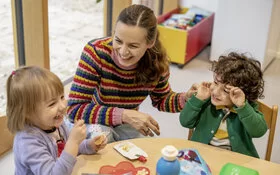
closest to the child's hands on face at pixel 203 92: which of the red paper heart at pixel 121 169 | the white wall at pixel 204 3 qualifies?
the red paper heart at pixel 121 169

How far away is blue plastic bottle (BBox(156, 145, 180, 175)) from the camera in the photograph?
3.84 ft

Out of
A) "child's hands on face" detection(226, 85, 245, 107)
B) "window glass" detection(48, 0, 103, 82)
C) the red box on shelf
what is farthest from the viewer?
the red box on shelf

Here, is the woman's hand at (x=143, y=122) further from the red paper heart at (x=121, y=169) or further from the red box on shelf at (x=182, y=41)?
the red box on shelf at (x=182, y=41)

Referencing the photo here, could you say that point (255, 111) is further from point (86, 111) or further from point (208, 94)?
point (86, 111)

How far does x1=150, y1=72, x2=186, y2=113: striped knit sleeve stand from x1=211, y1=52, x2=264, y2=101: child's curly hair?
28 cm

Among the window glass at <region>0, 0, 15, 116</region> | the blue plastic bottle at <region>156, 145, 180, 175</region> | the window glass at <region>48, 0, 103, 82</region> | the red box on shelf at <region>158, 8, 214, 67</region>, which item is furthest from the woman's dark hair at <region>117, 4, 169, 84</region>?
the red box on shelf at <region>158, 8, 214, 67</region>

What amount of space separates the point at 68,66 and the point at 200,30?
48.2 inches

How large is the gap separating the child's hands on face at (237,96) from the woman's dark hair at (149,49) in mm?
389

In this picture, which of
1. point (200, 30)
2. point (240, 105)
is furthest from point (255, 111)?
point (200, 30)

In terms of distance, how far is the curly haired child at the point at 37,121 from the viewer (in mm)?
1259

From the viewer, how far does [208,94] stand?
1.58 m

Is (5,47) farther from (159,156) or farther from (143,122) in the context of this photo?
(159,156)

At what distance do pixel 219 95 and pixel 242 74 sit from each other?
0.12 metres

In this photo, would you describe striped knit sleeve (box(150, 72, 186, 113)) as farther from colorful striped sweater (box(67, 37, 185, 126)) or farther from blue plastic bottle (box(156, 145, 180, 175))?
blue plastic bottle (box(156, 145, 180, 175))
